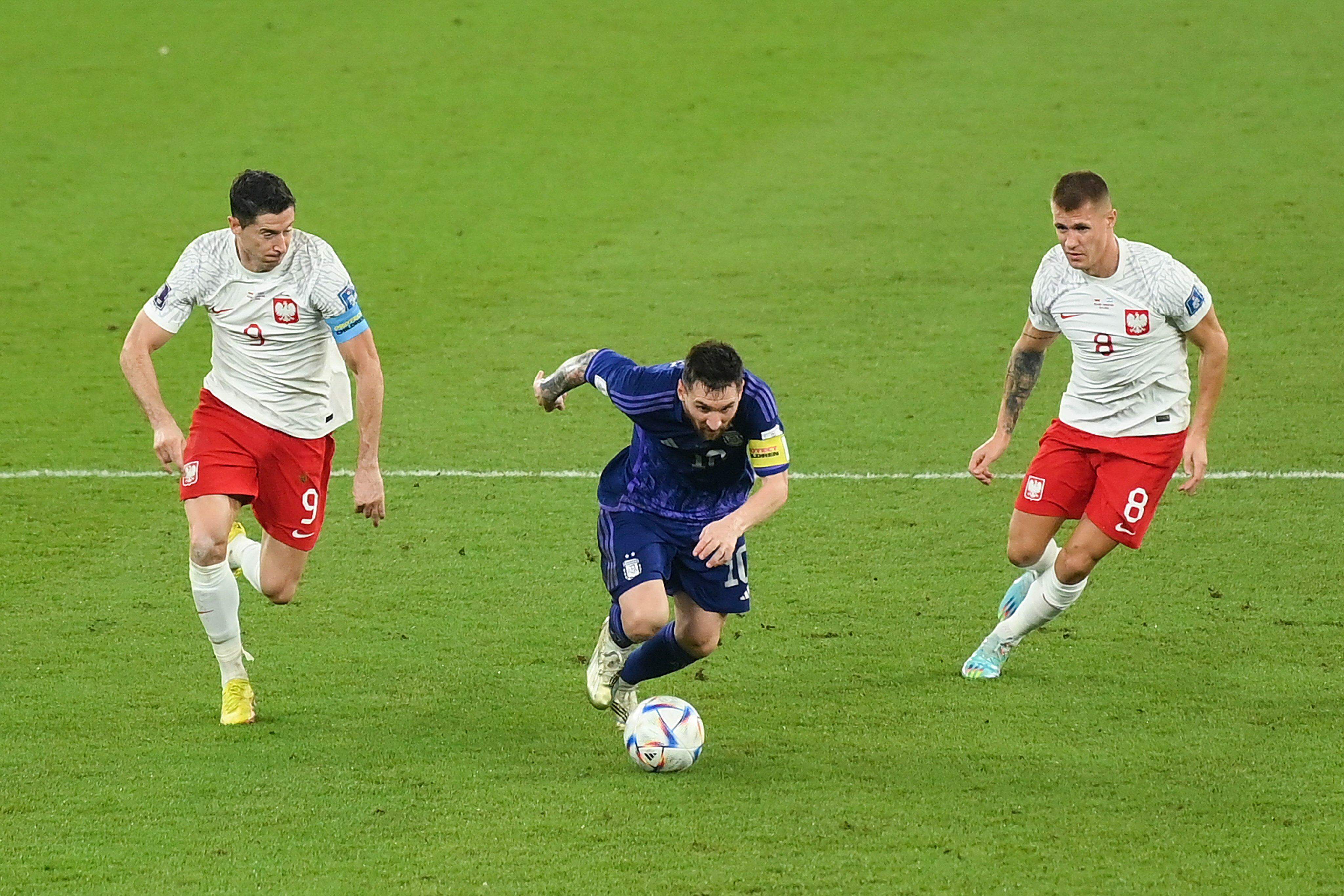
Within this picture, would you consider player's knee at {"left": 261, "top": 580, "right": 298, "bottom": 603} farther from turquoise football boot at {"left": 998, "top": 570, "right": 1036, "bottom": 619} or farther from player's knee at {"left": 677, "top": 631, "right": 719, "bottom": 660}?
turquoise football boot at {"left": 998, "top": 570, "right": 1036, "bottom": 619}

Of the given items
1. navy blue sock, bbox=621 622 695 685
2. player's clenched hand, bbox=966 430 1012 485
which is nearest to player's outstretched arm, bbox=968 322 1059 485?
player's clenched hand, bbox=966 430 1012 485

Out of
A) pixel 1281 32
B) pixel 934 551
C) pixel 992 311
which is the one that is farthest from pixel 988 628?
pixel 1281 32

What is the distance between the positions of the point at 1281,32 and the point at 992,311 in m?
7.59

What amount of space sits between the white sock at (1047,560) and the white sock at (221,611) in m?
3.05

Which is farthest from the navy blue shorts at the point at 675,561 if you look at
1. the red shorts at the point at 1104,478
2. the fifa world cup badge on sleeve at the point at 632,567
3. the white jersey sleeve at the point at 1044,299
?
the white jersey sleeve at the point at 1044,299

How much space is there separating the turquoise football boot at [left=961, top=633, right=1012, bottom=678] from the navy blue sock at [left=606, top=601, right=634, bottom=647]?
139cm

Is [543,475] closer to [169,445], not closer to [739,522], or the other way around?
[169,445]

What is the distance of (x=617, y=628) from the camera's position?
245 inches

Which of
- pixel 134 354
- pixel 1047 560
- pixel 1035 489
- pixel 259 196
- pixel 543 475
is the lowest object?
pixel 543 475

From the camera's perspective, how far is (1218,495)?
881cm

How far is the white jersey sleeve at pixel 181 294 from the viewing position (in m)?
6.20

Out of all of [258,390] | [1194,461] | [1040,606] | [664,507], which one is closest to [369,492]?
[258,390]

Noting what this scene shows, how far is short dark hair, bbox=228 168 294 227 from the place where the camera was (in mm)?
5988

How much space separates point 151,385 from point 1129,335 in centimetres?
358
